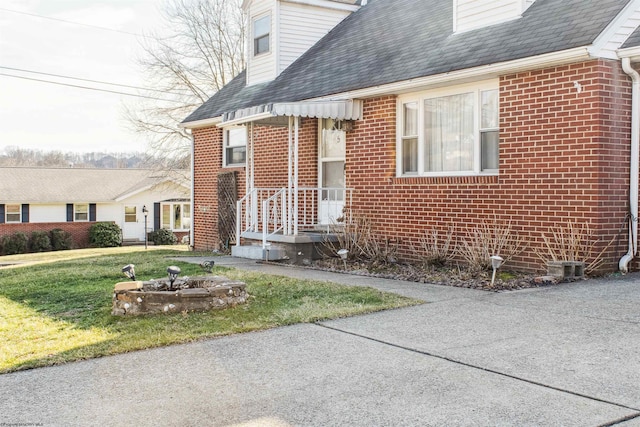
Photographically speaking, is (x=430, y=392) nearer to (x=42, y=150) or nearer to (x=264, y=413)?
(x=264, y=413)

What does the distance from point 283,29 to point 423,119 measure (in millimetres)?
6448

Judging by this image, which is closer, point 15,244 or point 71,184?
point 15,244

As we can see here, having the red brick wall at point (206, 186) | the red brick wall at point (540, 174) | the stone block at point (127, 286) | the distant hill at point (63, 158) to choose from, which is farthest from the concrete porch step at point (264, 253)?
the distant hill at point (63, 158)

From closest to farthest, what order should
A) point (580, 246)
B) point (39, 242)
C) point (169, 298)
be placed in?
point (169, 298) < point (580, 246) < point (39, 242)

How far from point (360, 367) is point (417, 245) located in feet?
22.1

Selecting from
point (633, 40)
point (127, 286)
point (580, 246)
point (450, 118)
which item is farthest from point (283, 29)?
point (127, 286)

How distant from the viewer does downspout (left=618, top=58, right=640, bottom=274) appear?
372 inches

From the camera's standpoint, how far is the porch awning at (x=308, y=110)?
1198 cm

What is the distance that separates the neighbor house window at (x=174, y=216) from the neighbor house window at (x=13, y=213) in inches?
336

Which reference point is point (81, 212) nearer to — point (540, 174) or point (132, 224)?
point (132, 224)

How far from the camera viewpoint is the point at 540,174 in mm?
9758

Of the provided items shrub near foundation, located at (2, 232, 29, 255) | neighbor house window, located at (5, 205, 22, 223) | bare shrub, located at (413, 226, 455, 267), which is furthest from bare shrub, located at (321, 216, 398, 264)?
neighbor house window, located at (5, 205, 22, 223)

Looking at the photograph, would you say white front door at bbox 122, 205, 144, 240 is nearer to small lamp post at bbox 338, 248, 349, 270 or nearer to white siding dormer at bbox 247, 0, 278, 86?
white siding dormer at bbox 247, 0, 278, 86

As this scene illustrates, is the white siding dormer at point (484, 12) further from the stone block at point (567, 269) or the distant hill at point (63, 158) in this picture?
the distant hill at point (63, 158)
